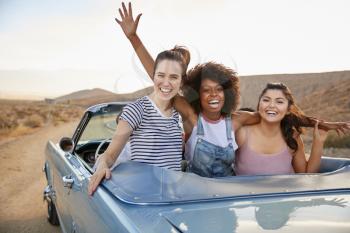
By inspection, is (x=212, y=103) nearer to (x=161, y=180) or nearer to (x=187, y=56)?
(x=187, y=56)

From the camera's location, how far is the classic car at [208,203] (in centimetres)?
171

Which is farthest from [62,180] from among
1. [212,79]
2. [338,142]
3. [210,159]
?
[338,142]

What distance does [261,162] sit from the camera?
311 centimetres

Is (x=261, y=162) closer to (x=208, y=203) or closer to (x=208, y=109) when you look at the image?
(x=208, y=109)

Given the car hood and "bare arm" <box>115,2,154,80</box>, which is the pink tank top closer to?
the car hood

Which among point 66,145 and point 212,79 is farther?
point 66,145

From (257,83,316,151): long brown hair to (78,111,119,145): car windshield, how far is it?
1.58 m

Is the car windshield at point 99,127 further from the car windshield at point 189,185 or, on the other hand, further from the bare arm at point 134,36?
the car windshield at point 189,185

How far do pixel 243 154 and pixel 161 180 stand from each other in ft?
3.83

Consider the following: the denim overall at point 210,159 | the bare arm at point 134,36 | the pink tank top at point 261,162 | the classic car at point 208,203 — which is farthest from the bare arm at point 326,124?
the bare arm at point 134,36

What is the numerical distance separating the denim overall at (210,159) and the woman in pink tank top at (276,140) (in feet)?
0.71

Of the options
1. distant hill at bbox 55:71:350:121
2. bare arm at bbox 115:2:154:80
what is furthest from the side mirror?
distant hill at bbox 55:71:350:121

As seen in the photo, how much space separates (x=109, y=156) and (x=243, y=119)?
1.19 meters

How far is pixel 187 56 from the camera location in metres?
3.29
